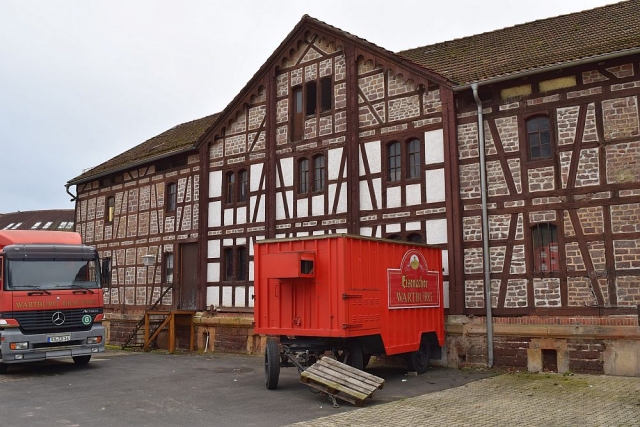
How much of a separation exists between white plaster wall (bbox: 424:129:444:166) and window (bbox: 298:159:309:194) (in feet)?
13.5

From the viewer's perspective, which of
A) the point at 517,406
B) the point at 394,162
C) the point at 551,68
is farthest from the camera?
the point at 394,162

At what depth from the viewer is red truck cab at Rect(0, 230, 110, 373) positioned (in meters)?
14.3

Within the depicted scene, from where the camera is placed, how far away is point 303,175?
19.4 meters

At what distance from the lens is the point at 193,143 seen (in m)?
22.4

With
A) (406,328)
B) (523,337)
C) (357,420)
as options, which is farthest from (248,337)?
(357,420)

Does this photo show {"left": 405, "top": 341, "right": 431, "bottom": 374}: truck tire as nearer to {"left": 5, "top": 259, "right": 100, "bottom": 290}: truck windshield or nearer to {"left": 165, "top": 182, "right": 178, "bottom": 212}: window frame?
{"left": 5, "top": 259, "right": 100, "bottom": 290}: truck windshield

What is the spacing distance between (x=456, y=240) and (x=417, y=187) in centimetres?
186

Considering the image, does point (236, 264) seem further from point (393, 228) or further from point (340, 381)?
point (340, 381)

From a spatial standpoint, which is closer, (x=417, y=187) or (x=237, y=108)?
(x=417, y=187)

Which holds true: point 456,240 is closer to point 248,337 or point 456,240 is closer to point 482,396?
point 482,396

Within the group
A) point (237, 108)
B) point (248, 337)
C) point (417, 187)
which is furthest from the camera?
point (237, 108)

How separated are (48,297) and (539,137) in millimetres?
12004

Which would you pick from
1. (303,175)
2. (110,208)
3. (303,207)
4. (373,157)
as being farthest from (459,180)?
(110,208)

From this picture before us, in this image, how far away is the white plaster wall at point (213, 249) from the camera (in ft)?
69.9
